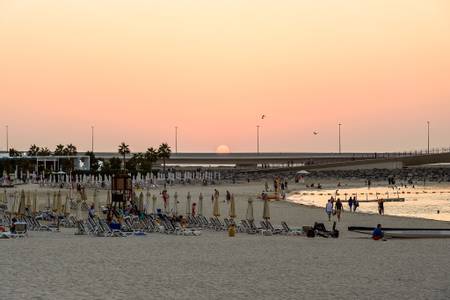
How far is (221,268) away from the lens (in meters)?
17.9

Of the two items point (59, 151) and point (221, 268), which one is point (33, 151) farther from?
point (221, 268)

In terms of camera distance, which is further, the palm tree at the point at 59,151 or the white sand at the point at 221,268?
the palm tree at the point at 59,151

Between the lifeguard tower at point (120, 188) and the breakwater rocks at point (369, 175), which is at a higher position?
the lifeguard tower at point (120, 188)

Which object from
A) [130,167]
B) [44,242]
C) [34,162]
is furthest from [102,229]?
[34,162]

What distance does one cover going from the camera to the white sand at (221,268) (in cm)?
1455

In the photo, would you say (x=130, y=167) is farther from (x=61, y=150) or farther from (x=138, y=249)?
(x=138, y=249)

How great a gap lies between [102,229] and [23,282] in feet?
36.5

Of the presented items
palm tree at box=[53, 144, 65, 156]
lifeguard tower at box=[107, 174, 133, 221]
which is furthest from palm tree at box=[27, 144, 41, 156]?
lifeguard tower at box=[107, 174, 133, 221]

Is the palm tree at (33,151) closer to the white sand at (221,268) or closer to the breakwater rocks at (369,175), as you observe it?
the breakwater rocks at (369,175)

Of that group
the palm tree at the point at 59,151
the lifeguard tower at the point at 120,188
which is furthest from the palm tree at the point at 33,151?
the lifeguard tower at the point at 120,188

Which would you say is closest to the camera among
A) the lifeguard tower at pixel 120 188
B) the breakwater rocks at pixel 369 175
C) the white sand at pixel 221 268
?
the white sand at pixel 221 268

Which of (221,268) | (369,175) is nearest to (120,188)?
(221,268)

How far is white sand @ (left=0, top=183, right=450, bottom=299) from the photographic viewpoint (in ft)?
47.8

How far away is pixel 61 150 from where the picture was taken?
14975cm
